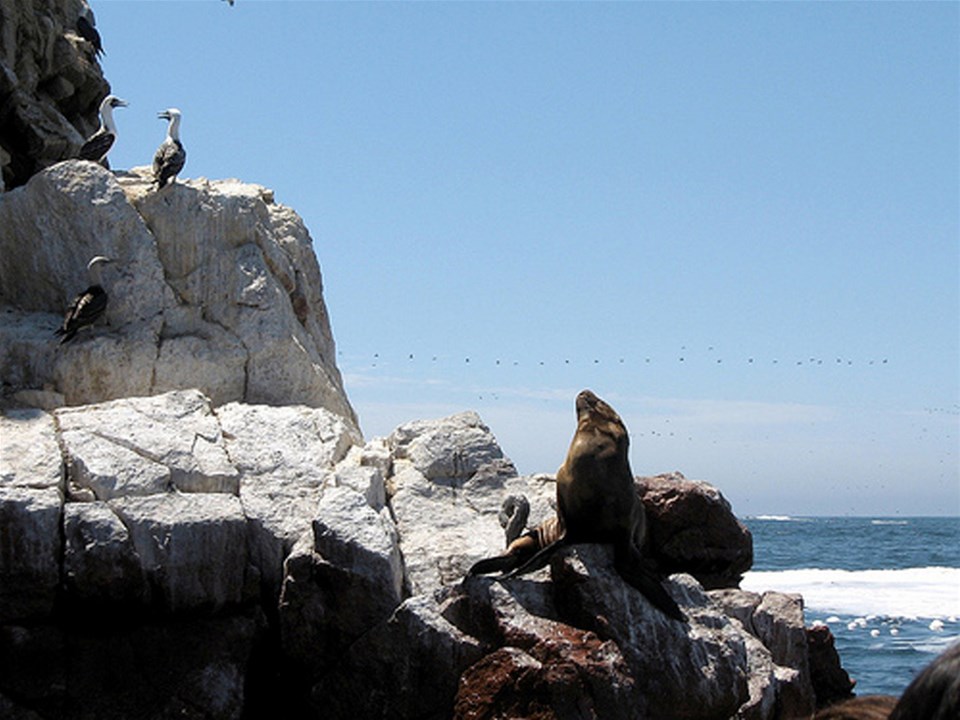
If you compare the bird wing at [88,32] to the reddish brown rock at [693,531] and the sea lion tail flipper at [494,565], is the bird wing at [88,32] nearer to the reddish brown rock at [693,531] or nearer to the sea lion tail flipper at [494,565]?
the reddish brown rock at [693,531]

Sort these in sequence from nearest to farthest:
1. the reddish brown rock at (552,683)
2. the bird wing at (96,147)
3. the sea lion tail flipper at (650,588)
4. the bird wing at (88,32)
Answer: the reddish brown rock at (552,683)
the sea lion tail flipper at (650,588)
the bird wing at (96,147)
the bird wing at (88,32)

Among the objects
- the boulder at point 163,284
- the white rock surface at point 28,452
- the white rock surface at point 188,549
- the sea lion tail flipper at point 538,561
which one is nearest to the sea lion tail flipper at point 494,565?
the sea lion tail flipper at point 538,561

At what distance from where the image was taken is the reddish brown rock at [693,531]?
12.1 m

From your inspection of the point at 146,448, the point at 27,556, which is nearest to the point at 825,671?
the point at 146,448

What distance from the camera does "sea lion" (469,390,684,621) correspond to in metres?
9.16

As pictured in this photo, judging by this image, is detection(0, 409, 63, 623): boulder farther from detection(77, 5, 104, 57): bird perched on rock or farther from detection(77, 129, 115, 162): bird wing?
detection(77, 5, 104, 57): bird perched on rock

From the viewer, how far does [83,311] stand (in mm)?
12227

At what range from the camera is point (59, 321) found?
42.6 feet

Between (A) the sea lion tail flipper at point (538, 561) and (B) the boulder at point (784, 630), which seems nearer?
(A) the sea lion tail flipper at point (538, 561)

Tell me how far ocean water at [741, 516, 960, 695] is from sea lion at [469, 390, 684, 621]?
2007 mm

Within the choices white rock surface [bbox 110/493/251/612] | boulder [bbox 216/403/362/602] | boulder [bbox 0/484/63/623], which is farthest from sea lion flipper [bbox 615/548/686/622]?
boulder [bbox 0/484/63/623]

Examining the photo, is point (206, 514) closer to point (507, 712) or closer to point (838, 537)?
point (507, 712)

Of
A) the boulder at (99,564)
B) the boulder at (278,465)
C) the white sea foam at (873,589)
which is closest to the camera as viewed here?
the boulder at (99,564)

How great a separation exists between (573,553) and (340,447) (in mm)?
3456
